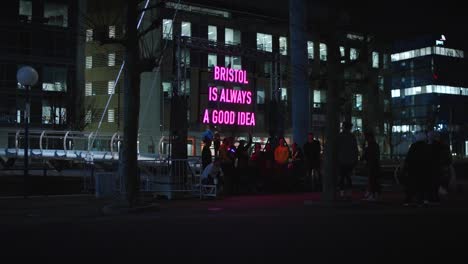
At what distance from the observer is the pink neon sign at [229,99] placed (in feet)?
71.7

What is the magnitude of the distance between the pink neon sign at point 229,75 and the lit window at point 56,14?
43665 mm

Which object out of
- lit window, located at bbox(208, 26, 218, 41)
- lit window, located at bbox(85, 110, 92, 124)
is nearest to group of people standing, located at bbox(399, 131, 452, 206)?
lit window, located at bbox(85, 110, 92, 124)

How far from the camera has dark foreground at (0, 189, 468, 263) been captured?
810 cm

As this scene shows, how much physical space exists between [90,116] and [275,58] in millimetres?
40585

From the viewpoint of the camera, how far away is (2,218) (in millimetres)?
12805

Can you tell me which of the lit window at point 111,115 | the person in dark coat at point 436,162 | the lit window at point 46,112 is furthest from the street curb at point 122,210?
the lit window at point 111,115

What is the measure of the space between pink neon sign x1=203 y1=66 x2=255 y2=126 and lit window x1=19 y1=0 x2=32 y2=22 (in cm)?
4315

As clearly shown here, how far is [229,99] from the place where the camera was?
22438mm

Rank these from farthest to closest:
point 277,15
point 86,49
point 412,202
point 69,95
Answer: point 277,15
point 86,49
point 69,95
point 412,202

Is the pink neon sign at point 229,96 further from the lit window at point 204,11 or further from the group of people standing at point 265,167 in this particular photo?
the lit window at point 204,11

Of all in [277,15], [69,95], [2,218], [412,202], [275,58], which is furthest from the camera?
[277,15]

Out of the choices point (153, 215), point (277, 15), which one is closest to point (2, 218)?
point (153, 215)

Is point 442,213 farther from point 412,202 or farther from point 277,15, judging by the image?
point 277,15

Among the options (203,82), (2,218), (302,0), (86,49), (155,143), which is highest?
(86,49)
